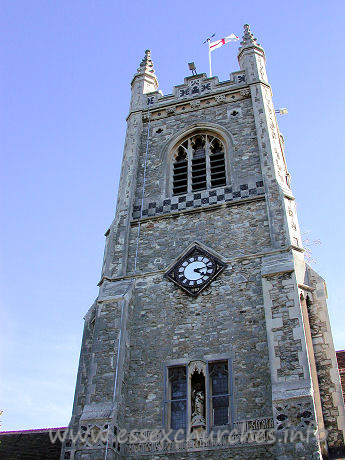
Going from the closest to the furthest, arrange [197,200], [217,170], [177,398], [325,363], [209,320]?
[325,363]
[177,398]
[209,320]
[197,200]
[217,170]

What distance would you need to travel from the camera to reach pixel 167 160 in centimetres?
1803

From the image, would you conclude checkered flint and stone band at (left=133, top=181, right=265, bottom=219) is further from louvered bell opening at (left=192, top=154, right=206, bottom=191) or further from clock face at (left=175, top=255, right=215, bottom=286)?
clock face at (left=175, top=255, right=215, bottom=286)

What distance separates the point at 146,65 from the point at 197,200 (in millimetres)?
Answer: 8809

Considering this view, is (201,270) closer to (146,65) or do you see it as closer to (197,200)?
(197,200)

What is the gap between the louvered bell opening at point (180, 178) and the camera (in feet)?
55.9

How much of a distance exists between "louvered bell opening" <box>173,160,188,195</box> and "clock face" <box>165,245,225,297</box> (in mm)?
2873

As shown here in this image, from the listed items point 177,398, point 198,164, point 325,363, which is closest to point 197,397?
point 177,398

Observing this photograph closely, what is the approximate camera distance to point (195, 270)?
1416 centimetres

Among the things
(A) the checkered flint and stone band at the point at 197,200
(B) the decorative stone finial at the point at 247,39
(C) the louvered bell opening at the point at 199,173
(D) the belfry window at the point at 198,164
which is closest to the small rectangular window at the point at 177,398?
(A) the checkered flint and stone band at the point at 197,200

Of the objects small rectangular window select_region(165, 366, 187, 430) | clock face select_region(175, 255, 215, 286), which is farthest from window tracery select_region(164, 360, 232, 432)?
clock face select_region(175, 255, 215, 286)

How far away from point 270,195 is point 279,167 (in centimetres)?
140

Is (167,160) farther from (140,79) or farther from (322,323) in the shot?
(322,323)

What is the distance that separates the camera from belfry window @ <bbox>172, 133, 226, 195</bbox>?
55.6 ft

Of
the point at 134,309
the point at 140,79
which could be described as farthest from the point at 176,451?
the point at 140,79
